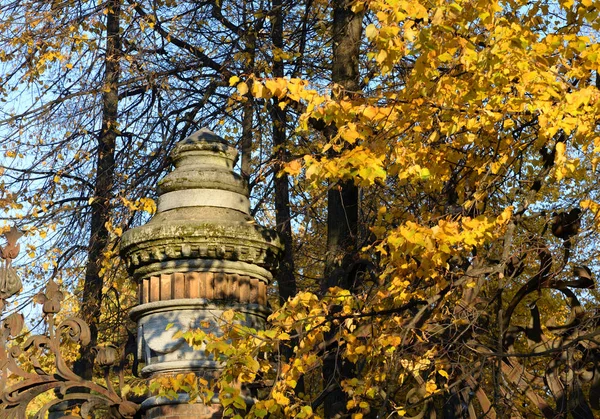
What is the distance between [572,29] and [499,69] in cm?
129

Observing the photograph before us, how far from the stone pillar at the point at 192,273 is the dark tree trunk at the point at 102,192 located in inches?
199

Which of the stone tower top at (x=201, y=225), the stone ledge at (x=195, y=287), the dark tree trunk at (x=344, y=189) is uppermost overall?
the dark tree trunk at (x=344, y=189)

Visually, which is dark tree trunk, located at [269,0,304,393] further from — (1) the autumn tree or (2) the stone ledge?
(2) the stone ledge

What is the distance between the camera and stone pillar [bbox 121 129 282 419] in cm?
414

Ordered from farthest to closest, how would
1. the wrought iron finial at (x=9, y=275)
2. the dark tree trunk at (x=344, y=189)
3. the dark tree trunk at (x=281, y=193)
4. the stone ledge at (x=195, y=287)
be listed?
the dark tree trunk at (x=281, y=193)
the dark tree trunk at (x=344, y=189)
the stone ledge at (x=195, y=287)
the wrought iron finial at (x=9, y=275)

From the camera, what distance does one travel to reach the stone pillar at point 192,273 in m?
4.14

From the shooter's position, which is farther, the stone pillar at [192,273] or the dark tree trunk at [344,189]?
the dark tree trunk at [344,189]

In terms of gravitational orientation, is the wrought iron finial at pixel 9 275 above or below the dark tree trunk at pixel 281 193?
below

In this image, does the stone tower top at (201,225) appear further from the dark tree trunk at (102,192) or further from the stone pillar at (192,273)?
the dark tree trunk at (102,192)

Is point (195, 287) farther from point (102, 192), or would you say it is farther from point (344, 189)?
point (102, 192)

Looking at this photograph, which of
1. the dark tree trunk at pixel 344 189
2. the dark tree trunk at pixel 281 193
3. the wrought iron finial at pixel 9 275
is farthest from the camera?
the dark tree trunk at pixel 281 193

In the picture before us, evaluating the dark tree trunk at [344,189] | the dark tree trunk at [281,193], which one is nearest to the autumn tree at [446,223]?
the dark tree trunk at [344,189]

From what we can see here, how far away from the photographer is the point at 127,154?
10.2m

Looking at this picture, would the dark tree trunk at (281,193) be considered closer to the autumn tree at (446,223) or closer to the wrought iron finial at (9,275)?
the autumn tree at (446,223)
